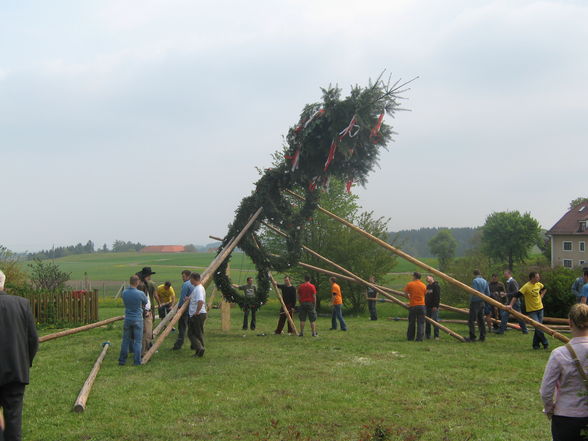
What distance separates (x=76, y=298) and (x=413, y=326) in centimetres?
1279

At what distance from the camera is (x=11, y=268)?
24172 millimetres

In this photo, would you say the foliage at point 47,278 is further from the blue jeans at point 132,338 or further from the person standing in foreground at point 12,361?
the person standing in foreground at point 12,361

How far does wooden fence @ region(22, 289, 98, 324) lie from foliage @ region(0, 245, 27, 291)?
3932 mm

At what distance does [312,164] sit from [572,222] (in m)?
57.2

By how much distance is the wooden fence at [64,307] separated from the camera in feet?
61.3

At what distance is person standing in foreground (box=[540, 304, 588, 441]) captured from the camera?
3934mm

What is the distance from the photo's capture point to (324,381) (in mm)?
8664

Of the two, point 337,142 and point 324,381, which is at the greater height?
point 337,142

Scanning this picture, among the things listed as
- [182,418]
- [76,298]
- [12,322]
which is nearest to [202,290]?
[182,418]

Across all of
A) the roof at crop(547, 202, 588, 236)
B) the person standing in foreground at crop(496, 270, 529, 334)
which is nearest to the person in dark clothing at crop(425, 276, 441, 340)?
the person standing in foreground at crop(496, 270, 529, 334)

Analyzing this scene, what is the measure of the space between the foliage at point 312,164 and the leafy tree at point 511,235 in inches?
2172

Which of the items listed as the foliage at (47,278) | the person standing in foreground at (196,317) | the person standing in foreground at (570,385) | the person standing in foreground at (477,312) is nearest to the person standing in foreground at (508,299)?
the person standing in foreground at (477,312)

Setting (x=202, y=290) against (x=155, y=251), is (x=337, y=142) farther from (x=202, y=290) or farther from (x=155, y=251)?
(x=155, y=251)

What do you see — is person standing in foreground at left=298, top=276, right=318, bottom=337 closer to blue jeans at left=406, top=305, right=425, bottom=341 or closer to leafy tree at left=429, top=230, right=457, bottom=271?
blue jeans at left=406, top=305, right=425, bottom=341
